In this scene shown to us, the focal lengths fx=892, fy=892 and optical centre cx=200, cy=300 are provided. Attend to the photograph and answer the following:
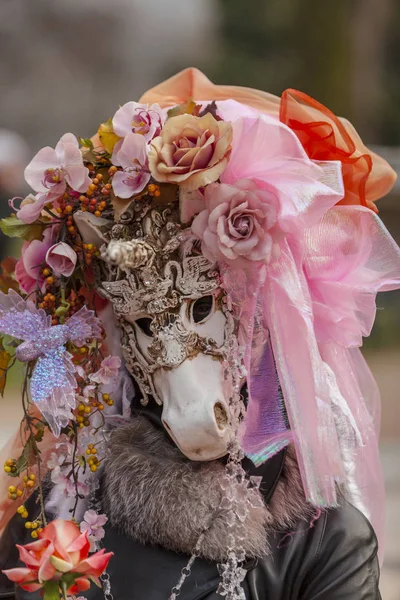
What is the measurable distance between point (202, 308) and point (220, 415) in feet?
0.67

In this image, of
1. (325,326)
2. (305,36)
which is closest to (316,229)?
(325,326)

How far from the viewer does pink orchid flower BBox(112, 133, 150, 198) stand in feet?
5.22

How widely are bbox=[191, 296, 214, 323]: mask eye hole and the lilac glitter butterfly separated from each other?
0.21 m

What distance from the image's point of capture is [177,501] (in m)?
1.66

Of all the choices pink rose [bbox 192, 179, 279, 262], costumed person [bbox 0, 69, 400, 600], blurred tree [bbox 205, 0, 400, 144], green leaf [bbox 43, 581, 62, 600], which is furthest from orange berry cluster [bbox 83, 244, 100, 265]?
blurred tree [bbox 205, 0, 400, 144]

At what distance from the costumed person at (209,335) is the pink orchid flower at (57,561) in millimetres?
94

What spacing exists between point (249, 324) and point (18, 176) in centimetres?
433

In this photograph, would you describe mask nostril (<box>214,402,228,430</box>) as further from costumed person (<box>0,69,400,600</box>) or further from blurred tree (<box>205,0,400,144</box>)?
blurred tree (<box>205,0,400,144</box>)

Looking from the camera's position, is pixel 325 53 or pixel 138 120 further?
pixel 325 53

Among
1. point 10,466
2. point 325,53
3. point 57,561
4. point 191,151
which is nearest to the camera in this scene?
point 57,561

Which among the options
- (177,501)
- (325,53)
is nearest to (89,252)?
(177,501)

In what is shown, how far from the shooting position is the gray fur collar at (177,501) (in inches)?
64.7

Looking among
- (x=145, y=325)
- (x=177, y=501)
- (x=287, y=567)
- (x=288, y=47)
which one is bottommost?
(x=287, y=567)

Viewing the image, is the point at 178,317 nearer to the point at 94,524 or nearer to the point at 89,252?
the point at 89,252
